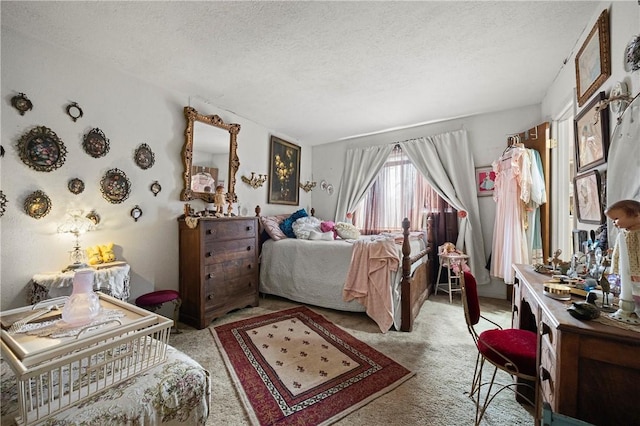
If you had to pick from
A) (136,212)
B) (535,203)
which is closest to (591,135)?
(535,203)

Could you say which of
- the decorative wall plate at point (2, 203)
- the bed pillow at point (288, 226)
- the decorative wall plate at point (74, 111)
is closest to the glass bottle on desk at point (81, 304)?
the decorative wall plate at point (2, 203)

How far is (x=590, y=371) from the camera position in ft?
2.78

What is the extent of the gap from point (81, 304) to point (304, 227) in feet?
9.65

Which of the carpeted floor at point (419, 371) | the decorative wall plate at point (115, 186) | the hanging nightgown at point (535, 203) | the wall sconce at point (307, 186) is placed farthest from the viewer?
the wall sconce at point (307, 186)

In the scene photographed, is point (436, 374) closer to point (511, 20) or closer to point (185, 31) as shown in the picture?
point (511, 20)

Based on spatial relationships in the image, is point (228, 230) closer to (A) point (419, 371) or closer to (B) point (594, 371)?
(A) point (419, 371)

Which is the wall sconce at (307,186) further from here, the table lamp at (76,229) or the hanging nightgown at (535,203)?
the hanging nightgown at (535,203)

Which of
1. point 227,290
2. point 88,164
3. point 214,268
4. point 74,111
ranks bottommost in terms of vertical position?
point 227,290

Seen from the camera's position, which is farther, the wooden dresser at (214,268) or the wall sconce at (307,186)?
the wall sconce at (307,186)

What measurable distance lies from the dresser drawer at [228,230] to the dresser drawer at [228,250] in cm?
6

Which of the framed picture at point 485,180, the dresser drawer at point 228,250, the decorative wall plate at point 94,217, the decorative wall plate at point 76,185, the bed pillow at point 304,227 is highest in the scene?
the framed picture at point 485,180

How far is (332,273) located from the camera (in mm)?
3031

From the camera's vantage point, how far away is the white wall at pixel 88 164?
189 centimetres

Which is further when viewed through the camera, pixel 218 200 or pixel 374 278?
pixel 218 200
